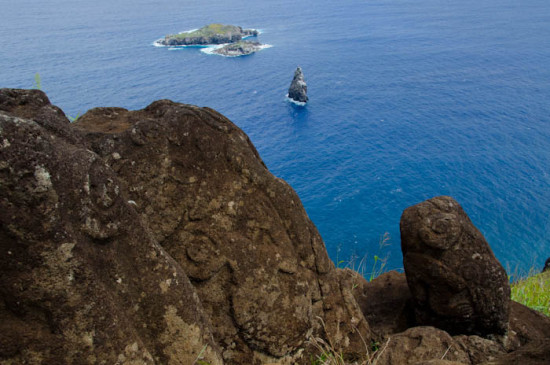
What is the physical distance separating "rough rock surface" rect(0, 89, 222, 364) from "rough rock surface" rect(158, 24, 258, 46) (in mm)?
126259

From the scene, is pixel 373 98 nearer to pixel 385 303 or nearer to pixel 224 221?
pixel 385 303

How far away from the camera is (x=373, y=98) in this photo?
263 feet

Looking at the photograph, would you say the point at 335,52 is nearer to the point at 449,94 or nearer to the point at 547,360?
the point at 449,94

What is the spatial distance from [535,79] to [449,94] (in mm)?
16939

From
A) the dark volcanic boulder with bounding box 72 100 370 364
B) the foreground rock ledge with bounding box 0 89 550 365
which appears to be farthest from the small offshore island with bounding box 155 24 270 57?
the dark volcanic boulder with bounding box 72 100 370 364

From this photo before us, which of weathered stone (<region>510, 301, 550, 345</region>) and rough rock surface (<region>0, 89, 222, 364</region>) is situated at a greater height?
rough rock surface (<region>0, 89, 222, 364</region>)

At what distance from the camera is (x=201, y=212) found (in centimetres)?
734

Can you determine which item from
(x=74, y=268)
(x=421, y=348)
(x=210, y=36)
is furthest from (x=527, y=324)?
(x=210, y=36)

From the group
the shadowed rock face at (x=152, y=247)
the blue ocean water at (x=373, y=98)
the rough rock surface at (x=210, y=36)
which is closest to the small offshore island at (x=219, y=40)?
the rough rock surface at (x=210, y=36)

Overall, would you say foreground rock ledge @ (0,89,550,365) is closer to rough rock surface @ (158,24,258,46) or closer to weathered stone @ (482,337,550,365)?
weathered stone @ (482,337,550,365)

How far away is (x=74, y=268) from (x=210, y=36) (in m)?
131

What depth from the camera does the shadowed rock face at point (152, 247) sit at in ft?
13.3

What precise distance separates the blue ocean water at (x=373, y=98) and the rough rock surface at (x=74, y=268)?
24.0 meters

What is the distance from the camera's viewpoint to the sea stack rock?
263ft
